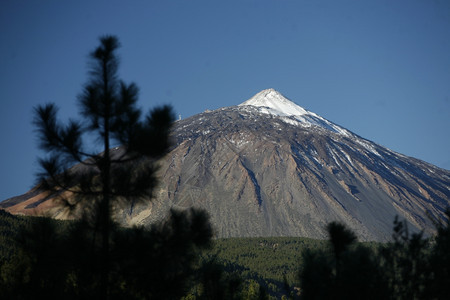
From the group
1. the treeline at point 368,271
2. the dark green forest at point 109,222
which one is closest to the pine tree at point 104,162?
the dark green forest at point 109,222

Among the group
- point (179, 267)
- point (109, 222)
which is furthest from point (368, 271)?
point (109, 222)

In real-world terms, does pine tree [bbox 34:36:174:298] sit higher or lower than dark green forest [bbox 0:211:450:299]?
higher

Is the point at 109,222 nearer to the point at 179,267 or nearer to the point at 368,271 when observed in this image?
the point at 179,267

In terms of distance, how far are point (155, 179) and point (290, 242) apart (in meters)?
167

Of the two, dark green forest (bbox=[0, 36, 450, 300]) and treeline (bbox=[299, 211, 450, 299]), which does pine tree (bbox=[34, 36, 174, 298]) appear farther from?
treeline (bbox=[299, 211, 450, 299])

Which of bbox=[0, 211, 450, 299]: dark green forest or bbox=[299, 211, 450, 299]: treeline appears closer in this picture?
bbox=[0, 211, 450, 299]: dark green forest

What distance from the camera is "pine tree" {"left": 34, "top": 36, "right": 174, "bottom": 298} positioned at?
15.1 m

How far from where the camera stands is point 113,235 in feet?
51.0

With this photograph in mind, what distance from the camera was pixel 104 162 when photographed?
15.4 m

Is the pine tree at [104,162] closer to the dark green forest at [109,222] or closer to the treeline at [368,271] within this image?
the dark green forest at [109,222]

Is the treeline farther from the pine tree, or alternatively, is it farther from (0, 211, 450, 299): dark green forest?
the pine tree

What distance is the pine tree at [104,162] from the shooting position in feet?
49.7

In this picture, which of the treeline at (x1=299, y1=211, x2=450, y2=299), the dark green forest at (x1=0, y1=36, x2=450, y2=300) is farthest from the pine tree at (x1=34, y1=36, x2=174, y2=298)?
the treeline at (x1=299, y1=211, x2=450, y2=299)

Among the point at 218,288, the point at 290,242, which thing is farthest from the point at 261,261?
the point at 218,288
